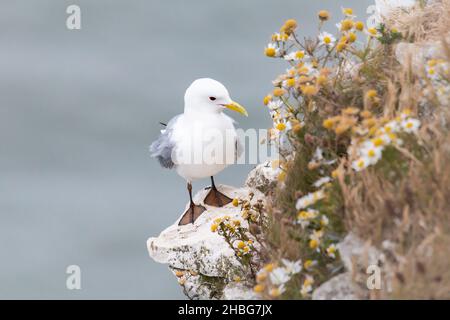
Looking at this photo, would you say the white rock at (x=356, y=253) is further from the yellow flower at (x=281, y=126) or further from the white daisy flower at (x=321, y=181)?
the yellow flower at (x=281, y=126)

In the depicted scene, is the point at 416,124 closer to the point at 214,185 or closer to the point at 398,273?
the point at 398,273

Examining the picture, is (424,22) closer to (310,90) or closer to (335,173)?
(310,90)

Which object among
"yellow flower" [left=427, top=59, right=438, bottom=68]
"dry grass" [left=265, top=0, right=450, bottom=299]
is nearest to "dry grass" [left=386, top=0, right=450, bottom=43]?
"dry grass" [left=265, top=0, right=450, bottom=299]

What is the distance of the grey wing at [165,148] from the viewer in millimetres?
8422

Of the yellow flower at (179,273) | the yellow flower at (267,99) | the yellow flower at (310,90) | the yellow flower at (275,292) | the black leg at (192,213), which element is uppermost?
the yellow flower at (267,99)

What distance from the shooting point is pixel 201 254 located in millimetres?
8133

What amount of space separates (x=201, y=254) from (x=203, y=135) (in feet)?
3.86

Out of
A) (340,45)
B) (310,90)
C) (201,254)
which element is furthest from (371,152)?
(201,254)

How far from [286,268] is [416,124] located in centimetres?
138

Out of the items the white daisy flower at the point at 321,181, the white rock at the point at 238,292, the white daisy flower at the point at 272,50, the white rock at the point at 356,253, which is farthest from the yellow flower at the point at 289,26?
the white rock at the point at 238,292

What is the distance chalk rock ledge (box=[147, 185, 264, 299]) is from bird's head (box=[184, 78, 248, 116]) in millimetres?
1080

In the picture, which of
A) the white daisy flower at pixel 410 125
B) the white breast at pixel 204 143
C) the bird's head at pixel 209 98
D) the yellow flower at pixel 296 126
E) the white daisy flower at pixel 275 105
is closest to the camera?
the white daisy flower at pixel 410 125

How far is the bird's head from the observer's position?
26.4 ft

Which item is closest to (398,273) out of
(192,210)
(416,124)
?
(416,124)
